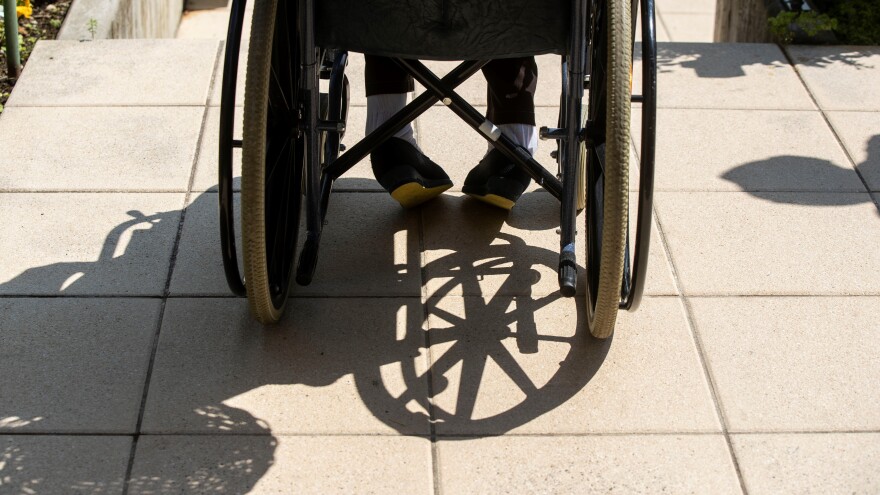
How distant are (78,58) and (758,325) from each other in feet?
9.98


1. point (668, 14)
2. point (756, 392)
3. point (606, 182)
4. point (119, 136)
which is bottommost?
point (668, 14)

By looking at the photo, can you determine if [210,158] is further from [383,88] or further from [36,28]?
[36,28]

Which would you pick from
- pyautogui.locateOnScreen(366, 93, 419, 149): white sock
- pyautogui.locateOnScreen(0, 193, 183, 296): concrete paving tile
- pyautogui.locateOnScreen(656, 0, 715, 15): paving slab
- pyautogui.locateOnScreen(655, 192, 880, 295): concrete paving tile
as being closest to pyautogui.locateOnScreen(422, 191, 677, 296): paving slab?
pyautogui.locateOnScreen(655, 192, 880, 295): concrete paving tile

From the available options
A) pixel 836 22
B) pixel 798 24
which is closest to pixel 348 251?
pixel 798 24

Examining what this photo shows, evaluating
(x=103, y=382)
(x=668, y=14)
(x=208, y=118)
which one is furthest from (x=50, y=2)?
(x=668, y=14)

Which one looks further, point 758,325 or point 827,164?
point 827,164

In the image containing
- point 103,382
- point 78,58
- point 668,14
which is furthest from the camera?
point 668,14

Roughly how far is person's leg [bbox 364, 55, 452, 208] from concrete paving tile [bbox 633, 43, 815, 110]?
133 centimetres

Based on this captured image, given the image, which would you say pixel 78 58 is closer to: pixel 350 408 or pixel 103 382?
pixel 103 382

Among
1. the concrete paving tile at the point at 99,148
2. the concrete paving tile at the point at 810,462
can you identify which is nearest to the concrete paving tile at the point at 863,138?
the concrete paving tile at the point at 810,462

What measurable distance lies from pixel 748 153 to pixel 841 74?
3.11ft

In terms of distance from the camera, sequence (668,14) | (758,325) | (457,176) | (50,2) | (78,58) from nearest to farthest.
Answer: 1. (758,325)
2. (457,176)
3. (78,58)
4. (50,2)
5. (668,14)

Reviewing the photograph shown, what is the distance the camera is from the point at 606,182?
291 cm

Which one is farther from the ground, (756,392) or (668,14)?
(756,392)
